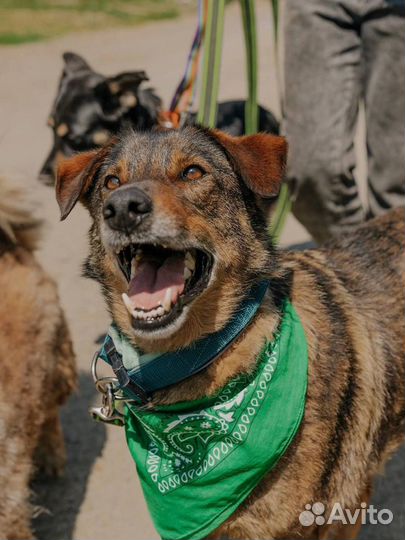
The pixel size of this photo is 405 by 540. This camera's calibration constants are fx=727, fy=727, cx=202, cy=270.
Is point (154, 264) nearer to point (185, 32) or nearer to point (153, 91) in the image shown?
point (153, 91)

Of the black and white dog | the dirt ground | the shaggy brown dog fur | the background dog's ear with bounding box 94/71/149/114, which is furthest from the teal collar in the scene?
the background dog's ear with bounding box 94/71/149/114

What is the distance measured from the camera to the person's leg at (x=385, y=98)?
4012 mm

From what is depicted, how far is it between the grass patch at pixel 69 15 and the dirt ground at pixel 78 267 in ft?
4.92

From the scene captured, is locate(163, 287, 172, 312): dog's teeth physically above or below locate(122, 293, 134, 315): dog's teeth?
above

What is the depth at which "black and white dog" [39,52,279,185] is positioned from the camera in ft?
18.6

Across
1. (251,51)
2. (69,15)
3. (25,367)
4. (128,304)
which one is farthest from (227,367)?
(69,15)

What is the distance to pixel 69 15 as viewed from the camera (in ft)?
63.2

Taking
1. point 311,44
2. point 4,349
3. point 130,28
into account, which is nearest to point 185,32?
point 130,28

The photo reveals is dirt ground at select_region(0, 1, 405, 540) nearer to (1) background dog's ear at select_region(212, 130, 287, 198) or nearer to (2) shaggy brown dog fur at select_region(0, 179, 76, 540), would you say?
(2) shaggy brown dog fur at select_region(0, 179, 76, 540)

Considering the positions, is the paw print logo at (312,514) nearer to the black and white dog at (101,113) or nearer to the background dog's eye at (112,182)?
the background dog's eye at (112,182)

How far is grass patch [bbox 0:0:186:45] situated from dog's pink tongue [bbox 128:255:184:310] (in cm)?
1315

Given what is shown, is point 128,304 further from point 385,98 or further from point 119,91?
point 119,91

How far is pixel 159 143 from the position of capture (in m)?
2.84

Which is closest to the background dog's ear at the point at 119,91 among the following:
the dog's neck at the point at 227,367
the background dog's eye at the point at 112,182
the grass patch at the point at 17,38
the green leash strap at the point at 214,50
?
the green leash strap at the point at 214,50
